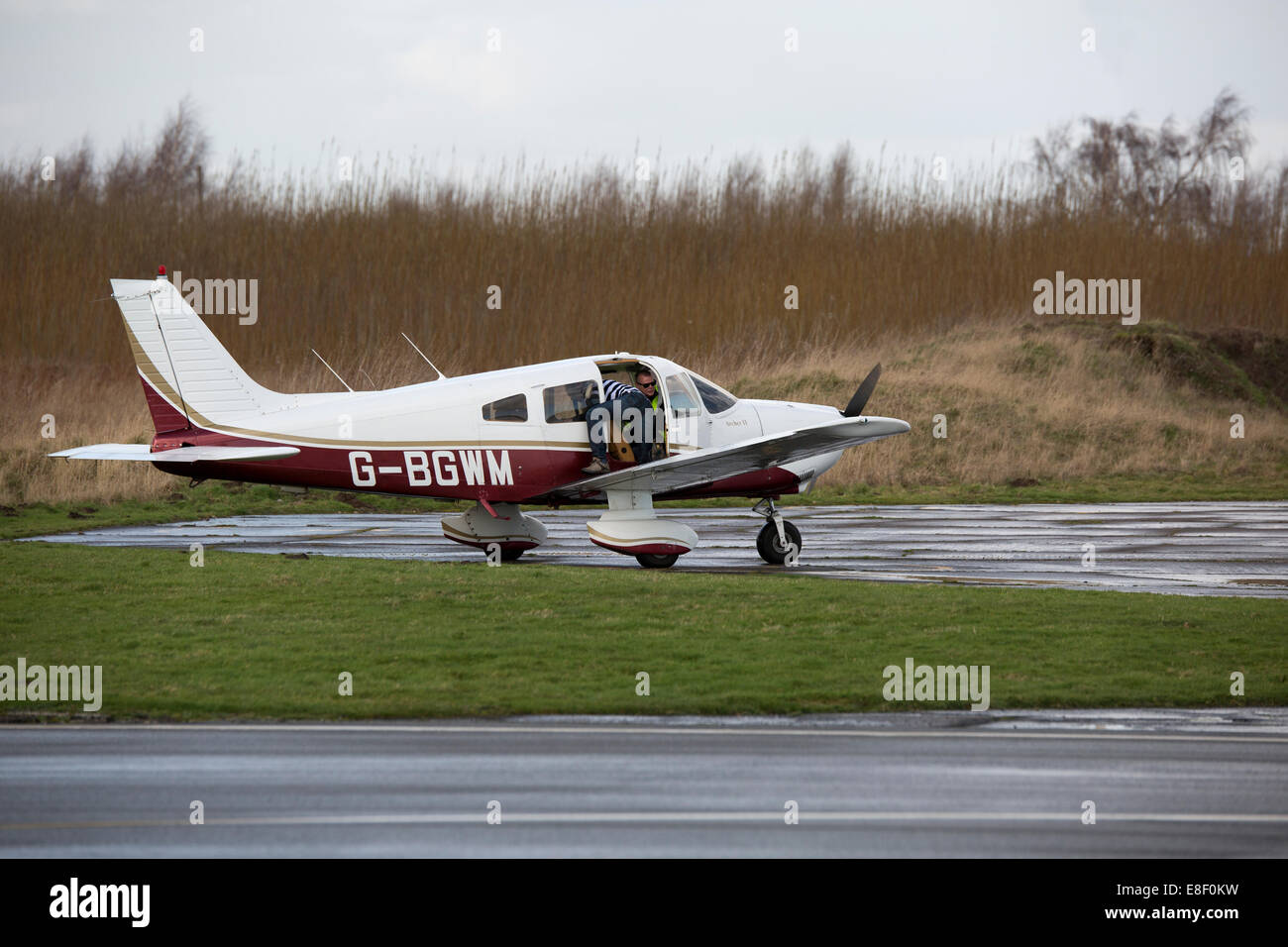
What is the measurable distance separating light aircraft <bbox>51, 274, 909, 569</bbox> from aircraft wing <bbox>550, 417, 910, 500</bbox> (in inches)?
1.0

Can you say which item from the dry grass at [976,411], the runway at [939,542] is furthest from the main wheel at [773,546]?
the dry grass at [976,411]

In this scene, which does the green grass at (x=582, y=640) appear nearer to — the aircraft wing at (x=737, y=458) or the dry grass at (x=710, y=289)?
the aircraft wing at (x=737, y=458)

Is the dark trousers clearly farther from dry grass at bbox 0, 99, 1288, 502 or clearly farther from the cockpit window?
dry grass at bbox 0, 99, 1288, 502

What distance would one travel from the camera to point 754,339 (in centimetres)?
3897

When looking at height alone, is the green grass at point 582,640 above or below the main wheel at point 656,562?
below

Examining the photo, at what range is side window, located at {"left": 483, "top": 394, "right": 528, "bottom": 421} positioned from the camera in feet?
51.5

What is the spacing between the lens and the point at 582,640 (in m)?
11.2

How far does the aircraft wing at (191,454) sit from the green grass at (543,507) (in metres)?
6.40

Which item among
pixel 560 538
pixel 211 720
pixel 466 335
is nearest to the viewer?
pixel 211 720

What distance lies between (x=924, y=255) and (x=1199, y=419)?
1069 cm

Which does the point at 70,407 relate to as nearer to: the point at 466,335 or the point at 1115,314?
the point at 466,335

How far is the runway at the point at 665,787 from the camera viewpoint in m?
6.26

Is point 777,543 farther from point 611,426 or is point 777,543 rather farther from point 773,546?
point 611,426
